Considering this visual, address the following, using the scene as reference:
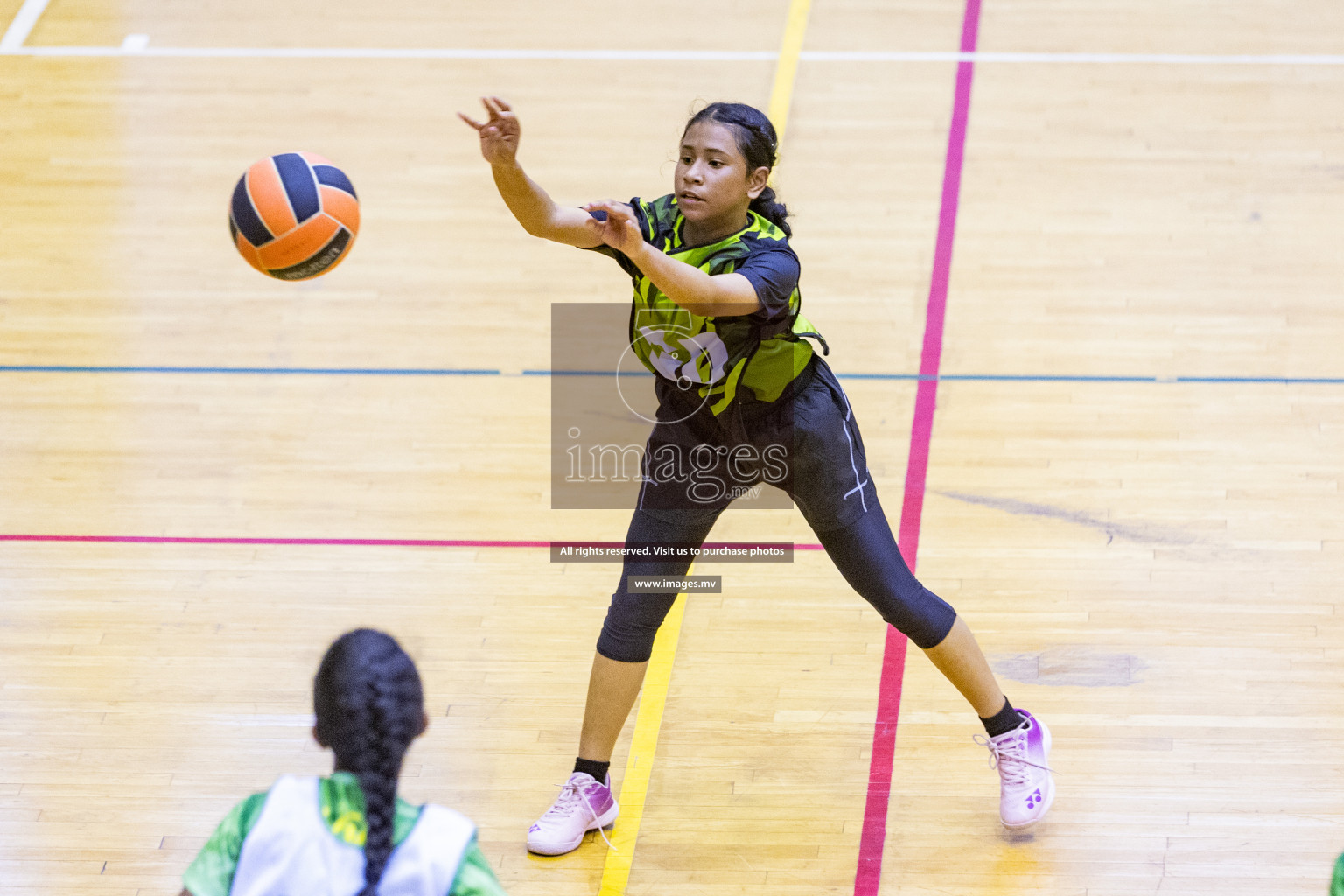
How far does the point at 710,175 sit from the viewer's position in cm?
353

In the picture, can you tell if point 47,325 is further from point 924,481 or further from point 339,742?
point 339,742

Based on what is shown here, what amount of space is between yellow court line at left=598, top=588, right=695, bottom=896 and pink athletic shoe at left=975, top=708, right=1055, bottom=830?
0.92 m

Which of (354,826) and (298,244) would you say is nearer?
(354,826)

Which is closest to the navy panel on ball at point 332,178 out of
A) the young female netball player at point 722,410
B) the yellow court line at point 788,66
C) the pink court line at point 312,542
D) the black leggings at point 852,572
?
the young female netball player at point 722,410

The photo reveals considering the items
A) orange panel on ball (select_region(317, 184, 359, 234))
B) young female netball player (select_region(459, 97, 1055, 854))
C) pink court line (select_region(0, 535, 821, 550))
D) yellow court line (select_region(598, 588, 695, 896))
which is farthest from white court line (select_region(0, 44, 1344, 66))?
young female netball player (select_region(459, 97, 1055, 854))

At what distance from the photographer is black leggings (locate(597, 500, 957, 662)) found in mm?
3799

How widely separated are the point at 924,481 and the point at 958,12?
141 inches

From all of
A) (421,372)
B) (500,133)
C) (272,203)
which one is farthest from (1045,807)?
(421,372)

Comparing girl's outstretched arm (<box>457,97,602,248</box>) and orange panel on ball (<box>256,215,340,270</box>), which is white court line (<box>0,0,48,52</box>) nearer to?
orange panel on ball (<box>256,215,340,270</box>)

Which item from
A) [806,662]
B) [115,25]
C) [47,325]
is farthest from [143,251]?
[806,662]

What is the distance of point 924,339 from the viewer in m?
5.96

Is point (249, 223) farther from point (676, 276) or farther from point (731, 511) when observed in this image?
point (731, 511)

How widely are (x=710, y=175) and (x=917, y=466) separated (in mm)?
2093

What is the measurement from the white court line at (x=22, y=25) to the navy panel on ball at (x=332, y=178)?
15.1 ft
